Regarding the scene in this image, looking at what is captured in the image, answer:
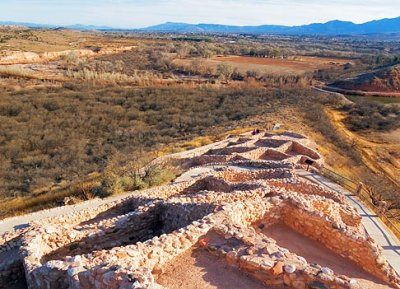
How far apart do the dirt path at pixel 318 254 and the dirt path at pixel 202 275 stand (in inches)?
81.8

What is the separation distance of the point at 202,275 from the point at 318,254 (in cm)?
305

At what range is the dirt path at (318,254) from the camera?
822cm

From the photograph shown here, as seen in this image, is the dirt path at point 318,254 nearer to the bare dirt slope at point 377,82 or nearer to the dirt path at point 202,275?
the dirt path at point 202,275

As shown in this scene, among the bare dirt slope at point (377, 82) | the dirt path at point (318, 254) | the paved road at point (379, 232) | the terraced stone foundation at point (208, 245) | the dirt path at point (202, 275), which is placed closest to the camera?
the terraced stone foundation at point (208, 245)

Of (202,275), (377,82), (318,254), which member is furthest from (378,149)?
(377,82)

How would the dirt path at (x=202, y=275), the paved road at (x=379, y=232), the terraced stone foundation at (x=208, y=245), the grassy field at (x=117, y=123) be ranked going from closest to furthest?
the terraced stone foundation at (x=208, y=245) → the dirt path at (x=202, y=275) → the paved road at (x=379, y=232) → the grassy field at (x=117, y=123)

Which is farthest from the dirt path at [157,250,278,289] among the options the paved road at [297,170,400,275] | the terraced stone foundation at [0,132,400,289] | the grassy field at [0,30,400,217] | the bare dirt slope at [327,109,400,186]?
the bare dirt slope at [327,109,400,186]

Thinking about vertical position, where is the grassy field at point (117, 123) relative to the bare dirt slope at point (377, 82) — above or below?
above

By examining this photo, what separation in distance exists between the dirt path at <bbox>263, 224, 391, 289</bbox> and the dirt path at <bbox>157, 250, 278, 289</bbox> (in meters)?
2.08

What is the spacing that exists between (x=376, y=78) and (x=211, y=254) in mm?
56416

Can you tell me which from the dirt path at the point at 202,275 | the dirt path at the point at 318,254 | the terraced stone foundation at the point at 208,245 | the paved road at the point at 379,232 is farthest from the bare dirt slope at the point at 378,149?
the dirt path at the point at 202,275

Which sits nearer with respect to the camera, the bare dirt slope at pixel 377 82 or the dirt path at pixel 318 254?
the dirt path at pixel 318 254

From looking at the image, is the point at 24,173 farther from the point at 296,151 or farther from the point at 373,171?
the point at 373,171

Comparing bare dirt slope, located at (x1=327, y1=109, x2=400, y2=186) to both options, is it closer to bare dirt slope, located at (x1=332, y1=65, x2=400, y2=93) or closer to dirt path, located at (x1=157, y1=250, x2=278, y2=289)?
dirt path, located at (x1=157, y1=250, x2=278, y2=289)
